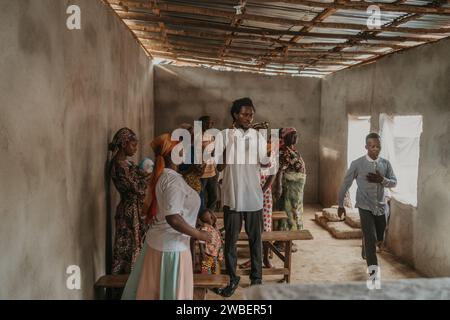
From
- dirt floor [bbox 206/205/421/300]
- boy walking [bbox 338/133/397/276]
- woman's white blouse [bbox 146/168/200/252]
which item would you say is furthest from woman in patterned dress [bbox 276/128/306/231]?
woman's white blouse [bbox 146/168/200/252]

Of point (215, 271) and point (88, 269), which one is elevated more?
point (88, 269)

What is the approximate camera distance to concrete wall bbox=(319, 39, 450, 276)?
5.03 meters

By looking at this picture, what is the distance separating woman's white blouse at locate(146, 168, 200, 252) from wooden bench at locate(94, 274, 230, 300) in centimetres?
98

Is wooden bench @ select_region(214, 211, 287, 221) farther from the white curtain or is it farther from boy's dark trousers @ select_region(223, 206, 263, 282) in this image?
the white curtain

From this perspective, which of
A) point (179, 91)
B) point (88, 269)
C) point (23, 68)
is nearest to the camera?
point (23, 68)

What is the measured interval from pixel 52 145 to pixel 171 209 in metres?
0.95

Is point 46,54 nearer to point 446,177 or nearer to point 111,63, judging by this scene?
point 111,63

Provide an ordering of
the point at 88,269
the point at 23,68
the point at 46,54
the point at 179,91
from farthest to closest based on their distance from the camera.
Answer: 1. the point at 179,91
2. the point at 88,269
3. the point at 46,54
4. the point at 23,68

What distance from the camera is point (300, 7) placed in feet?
14.0

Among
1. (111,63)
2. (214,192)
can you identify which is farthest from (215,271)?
(111,63)

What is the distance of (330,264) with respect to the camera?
604cm

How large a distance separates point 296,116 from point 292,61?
8.90 feet

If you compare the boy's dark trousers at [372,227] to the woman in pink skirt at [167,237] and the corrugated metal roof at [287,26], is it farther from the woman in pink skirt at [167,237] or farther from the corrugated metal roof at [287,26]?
the woman in pink skirt at [167,237]
